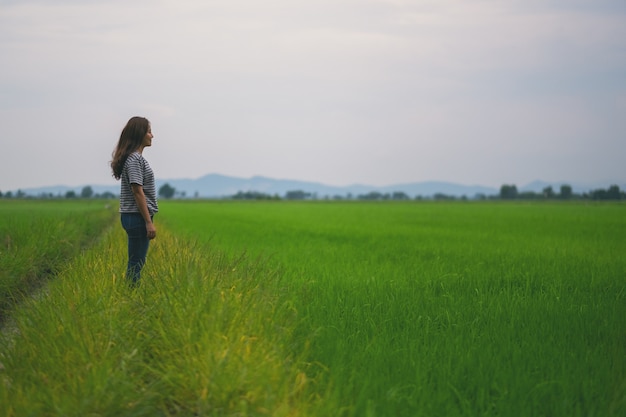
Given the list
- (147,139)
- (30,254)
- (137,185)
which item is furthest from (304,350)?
(30,254)

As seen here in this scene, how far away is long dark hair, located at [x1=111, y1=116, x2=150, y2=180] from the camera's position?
5.61 meters

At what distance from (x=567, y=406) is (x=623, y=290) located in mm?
4143

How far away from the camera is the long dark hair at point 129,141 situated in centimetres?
561

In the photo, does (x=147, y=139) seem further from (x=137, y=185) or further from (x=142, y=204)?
(x=142, y=204)

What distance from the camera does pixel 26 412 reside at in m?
3.05

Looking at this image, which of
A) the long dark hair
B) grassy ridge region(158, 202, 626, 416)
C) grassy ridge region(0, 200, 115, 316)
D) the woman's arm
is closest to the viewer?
grassy ridge region(158, 202, 626, 416)

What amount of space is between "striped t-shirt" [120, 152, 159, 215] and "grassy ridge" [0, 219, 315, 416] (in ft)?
2.81

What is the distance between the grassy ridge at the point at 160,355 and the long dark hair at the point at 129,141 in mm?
A: 1127

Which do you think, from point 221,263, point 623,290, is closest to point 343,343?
point 221,263

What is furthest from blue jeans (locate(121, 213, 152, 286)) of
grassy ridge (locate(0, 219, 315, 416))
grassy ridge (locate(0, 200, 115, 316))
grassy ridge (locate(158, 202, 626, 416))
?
grassy ridge (locate(158, 202, 626, 416))

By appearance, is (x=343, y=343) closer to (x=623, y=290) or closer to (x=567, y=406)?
(x=567, y=406)

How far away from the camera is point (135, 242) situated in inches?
225

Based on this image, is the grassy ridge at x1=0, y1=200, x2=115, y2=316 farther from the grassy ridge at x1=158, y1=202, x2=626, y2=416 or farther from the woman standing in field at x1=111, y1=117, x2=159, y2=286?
the grassy ridge at x1=158, y1=202, x2=626, y2=416

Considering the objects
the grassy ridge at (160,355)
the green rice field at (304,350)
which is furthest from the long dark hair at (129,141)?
the grassy ridge at (160,355)
